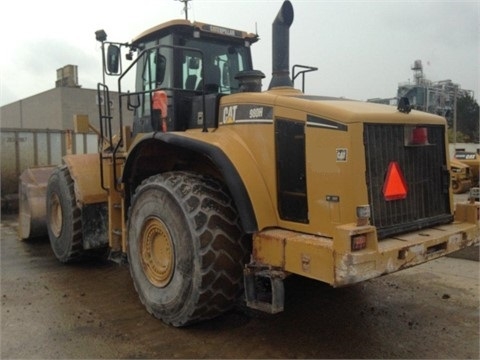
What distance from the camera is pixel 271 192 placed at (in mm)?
3939

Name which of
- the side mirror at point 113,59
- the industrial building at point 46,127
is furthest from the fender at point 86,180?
the side mirror at point 113,59

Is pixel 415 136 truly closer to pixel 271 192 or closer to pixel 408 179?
pixel 408 179

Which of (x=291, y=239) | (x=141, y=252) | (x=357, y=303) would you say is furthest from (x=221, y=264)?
(x=357, y=303)

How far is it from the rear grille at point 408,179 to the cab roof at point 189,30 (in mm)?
2403

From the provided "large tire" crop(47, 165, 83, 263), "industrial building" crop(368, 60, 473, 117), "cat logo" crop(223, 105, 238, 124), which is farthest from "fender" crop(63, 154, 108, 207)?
"industrial building" crop(368, 60, 473, 117)

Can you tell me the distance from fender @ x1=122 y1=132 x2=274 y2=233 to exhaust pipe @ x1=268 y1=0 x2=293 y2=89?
842mm

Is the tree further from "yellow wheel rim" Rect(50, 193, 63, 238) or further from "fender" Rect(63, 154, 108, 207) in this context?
"fender" Rect(63, 154, 108, 207)

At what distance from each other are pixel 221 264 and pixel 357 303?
1.77 m

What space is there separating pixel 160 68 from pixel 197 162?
1.15 m

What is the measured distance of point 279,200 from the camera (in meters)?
3.91

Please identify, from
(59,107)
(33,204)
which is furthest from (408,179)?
(59,107)

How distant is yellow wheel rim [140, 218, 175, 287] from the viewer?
14.1 feet

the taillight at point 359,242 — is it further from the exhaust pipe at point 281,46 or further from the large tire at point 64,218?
the large tire at point 64,218

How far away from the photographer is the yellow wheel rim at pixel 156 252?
169 inches
